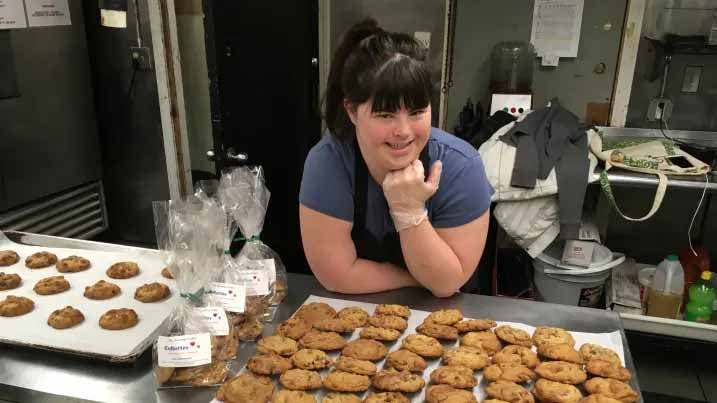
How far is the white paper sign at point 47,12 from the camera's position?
3.08 meters

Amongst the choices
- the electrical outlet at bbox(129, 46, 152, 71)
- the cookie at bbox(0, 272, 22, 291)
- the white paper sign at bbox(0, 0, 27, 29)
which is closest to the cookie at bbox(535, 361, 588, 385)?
the cookie at bbox(0, 272, 22, 291)

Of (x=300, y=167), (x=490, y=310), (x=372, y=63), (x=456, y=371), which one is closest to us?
(x=456, y=371)

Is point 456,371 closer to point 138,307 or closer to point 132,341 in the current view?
point 132,341

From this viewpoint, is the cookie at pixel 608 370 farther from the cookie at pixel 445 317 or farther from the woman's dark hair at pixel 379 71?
the woman's dark hair at pixel 379 71

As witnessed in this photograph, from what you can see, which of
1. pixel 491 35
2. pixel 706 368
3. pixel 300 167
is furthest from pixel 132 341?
pixel 706 368

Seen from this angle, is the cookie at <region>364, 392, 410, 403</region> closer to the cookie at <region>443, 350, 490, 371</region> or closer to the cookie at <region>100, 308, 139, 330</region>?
the cookie at <region>443, 350, 490, 371</region>

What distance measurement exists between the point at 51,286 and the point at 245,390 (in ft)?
2.49

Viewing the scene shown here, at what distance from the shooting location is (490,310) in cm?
135

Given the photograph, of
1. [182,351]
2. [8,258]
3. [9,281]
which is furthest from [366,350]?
[8,258]

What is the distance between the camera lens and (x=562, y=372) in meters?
1.09

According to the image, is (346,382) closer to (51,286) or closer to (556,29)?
(51,286)

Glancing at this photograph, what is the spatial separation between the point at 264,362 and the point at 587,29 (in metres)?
2.46

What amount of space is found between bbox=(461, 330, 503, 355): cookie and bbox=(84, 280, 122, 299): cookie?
0.91 m

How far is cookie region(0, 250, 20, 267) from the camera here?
159 centimetres
